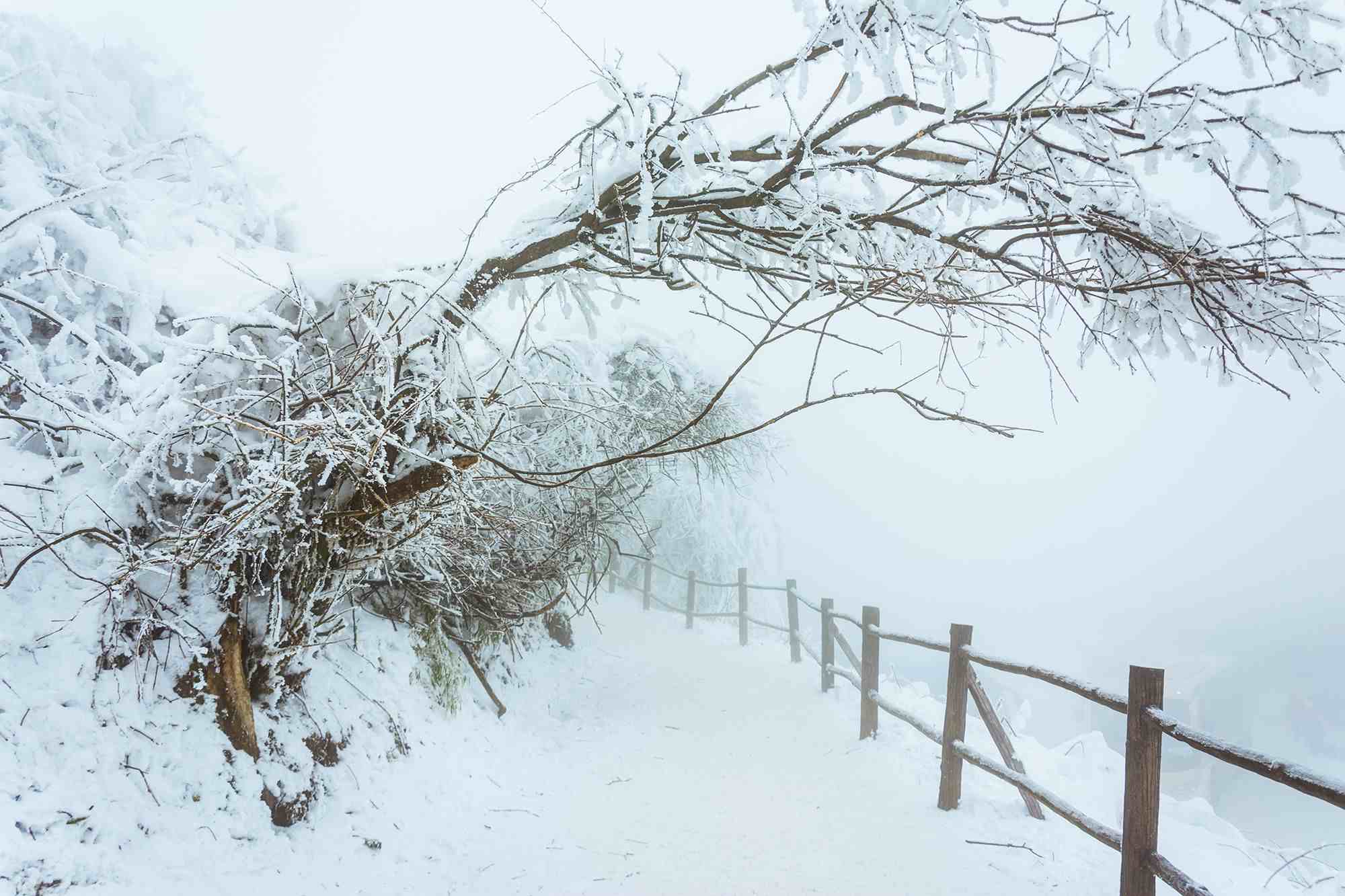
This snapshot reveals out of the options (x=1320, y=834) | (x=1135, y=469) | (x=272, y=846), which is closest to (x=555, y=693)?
(x=272, y=846)

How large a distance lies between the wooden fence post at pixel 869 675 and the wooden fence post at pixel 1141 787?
280 centimetres

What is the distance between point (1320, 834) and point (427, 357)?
37.6 meters

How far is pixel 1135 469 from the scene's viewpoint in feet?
277

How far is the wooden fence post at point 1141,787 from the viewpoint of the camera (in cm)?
262

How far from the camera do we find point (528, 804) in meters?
4.20

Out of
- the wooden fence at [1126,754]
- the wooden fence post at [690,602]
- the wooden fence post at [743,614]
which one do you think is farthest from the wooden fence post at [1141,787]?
the wooden fence post at [690,602]

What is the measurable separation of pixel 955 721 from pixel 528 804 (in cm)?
273

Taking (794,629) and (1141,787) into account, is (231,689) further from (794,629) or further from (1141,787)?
(794,629)

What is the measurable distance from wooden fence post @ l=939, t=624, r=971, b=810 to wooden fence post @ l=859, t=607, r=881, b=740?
1.29m

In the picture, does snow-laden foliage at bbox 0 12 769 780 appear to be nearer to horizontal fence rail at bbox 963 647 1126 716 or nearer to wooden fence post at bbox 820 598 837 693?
horizontal fence rail at bbox 963 647 1126 716

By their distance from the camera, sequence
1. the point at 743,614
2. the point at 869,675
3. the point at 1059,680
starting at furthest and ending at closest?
the point at 743,614 → the point at 869,675 → the point at 1059,680

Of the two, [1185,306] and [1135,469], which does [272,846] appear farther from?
[1135,469]

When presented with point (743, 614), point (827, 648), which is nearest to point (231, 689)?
point (827, 648)

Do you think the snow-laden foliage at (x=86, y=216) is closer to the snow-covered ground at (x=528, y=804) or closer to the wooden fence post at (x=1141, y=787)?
the snow-covered ground at (x=528, y=804)
